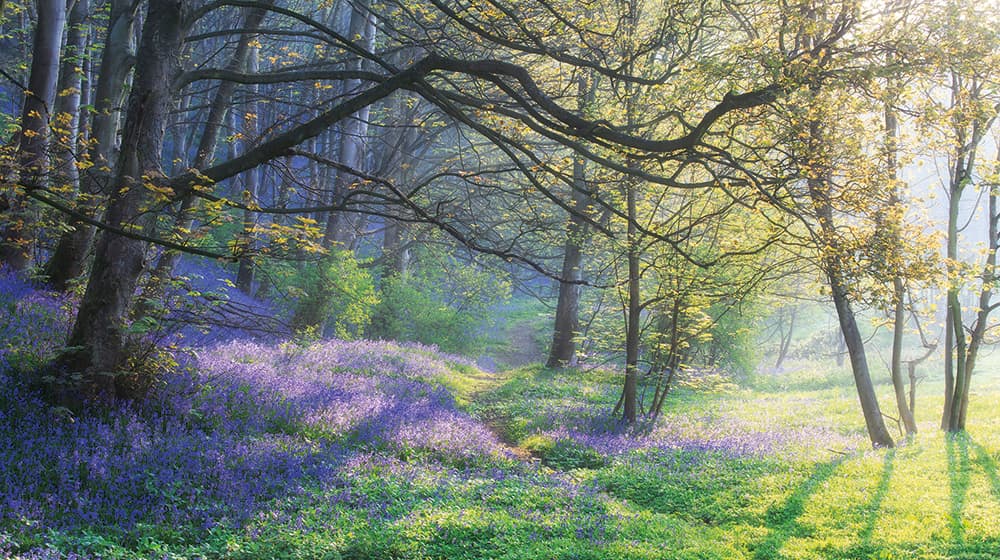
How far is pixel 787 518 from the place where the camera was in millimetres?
6754

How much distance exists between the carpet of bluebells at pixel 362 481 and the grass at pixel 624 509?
0.03 m

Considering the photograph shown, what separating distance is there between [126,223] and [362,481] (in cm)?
349

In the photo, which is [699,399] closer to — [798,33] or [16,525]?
[798,33]

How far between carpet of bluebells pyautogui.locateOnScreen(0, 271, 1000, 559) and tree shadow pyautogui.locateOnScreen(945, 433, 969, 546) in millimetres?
71

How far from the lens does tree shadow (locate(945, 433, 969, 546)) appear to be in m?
6.20

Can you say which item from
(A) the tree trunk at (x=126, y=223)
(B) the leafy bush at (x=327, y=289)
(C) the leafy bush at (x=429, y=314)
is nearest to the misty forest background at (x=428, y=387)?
(A) the tree trunk at (x=126, y=223)

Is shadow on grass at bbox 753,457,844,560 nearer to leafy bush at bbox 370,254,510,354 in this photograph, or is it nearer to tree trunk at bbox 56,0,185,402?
tree trunk at bbox 56,0,185,402

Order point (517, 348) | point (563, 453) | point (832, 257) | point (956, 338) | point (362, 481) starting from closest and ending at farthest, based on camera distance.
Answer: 1. point (362, 481)
2. point (832, 257)
3. point (563, 453)
4. point (956, 338)
5. point (517, 348)

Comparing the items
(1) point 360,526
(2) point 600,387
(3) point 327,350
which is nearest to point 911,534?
(1) point 360,526

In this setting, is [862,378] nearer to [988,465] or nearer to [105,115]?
[988,465]

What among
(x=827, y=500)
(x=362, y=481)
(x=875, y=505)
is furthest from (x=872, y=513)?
(x=362, y=481)

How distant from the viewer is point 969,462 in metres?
9.38

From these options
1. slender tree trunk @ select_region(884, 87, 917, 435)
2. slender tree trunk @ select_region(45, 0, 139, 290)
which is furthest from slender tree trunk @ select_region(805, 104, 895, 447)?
slender tree trunk @ select_region(45, 0, 139, 290)

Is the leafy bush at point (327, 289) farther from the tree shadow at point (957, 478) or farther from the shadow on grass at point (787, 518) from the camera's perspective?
the tree shadow at point (957, 478)
